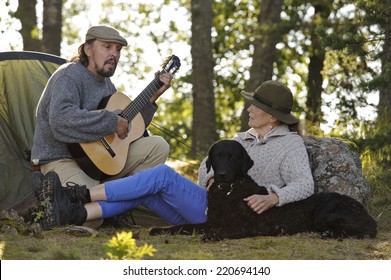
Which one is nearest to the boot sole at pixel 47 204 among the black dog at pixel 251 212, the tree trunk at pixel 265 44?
the black dog at pixel 251 212

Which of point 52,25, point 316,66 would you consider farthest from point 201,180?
point 316,66

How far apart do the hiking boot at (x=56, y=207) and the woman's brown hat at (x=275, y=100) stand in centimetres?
155

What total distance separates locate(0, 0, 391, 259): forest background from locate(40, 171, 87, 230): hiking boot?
Answer: 1.42 feet

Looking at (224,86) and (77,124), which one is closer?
(77,124)

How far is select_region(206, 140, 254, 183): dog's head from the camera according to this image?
6648 mm

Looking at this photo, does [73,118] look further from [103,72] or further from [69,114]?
[103,72]

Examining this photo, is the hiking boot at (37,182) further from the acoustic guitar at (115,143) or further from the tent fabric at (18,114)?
the tent fabric at (18,114)

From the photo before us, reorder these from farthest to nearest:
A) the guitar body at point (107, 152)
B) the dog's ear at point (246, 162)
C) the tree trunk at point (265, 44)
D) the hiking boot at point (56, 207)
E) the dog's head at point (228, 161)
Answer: the tree trunk at point (265, 44)
the guitar body at point (107, 152)
the hiking boot at point (56, 207)
the dog's ear at point (246, 162)
the dog's head at point (228, 161)

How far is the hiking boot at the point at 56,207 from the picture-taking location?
22.9 feet

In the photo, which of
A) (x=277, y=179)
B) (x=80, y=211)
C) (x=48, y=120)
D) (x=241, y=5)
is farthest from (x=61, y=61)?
(x=241, y=5)

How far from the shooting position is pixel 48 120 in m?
7.52

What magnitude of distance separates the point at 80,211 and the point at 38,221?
0.32m

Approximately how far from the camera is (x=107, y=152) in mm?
7637

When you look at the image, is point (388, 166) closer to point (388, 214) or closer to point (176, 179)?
point (388, 214)
